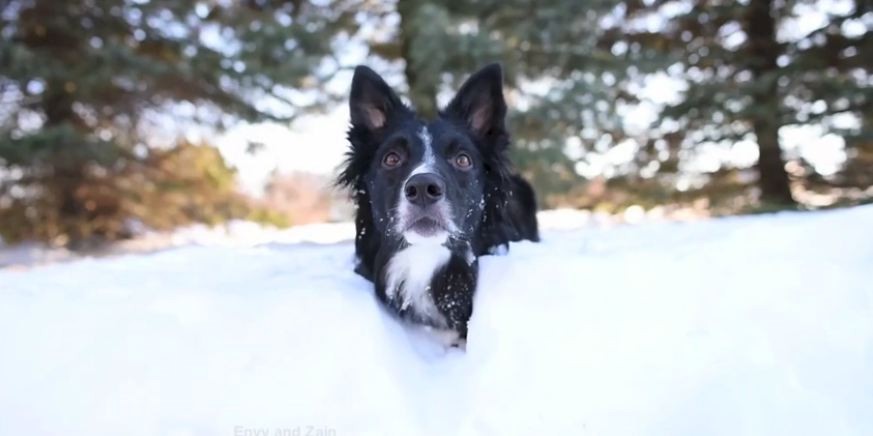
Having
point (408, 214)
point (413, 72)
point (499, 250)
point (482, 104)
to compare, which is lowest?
point (499, 250)

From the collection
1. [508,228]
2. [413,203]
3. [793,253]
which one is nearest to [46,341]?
[413,203]

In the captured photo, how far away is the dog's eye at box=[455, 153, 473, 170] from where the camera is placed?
3.41 metres

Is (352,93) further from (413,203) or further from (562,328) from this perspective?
(562,328)

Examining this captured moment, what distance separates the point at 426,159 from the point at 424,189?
34 cm

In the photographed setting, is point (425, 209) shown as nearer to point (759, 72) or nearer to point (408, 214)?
point (408, 214)

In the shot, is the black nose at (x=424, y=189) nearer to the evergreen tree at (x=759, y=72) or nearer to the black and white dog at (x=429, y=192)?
the black and white dog at (x=429, y=192)

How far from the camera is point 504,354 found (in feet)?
8.73

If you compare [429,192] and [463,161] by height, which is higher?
[463,161]

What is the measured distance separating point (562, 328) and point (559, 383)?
0.97 feet

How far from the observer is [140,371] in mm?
2426

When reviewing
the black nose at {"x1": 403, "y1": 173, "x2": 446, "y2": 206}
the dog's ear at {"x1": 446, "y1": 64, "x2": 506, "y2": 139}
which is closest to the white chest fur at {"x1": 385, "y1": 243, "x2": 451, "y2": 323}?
the black nose at {"x1": 403, "y1": 173, "x2": 446, "y2": 206}

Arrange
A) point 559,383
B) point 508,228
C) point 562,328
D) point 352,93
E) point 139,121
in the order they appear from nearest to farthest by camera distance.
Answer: point 559,383 → point 562,328 → point 352,93 → point 508,228 → point 139,121

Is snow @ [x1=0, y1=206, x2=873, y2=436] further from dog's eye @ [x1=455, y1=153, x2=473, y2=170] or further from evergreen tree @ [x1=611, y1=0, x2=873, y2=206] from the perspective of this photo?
evergreen tree @ [x1=611, y1=0, x2=873, y2=206]

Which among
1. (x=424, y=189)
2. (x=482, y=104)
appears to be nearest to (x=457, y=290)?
(x=424, y=189)
